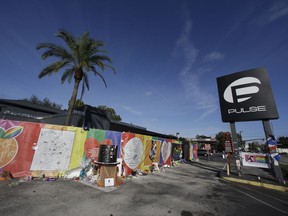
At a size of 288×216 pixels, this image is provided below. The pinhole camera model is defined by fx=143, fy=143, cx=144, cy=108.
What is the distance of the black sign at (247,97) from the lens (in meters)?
11.1

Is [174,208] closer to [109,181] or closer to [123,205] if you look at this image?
[123,205]

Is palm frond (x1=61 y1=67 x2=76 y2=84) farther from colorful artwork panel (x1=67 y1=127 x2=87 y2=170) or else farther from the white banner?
the white banner

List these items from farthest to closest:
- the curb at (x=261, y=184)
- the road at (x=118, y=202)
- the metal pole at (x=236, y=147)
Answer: the metal pole at (x=236, y=147) < the curb at (x=261, y=184) < the road at (x=118, y=202)

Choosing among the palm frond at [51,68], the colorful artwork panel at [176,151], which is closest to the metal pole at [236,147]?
the colorful artwork panel at [176,151]

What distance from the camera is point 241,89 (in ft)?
40.4

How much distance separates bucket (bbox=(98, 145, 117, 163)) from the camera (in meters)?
7.02

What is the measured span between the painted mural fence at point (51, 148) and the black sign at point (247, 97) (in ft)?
29.8

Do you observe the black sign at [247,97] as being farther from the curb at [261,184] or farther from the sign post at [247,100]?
the curb at [261,184]

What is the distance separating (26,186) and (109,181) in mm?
3210

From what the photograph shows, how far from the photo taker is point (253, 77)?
11.9m

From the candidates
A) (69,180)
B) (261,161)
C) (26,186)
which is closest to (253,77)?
(261,161)

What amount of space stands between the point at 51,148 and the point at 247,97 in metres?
14.4

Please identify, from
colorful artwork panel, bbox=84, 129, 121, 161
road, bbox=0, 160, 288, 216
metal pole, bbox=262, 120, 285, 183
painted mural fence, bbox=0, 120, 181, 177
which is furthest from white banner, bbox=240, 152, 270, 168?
colorful artwork panel, bbox=84, 129, 121, 161

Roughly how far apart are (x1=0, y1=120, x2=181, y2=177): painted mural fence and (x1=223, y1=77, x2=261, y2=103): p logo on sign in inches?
373
